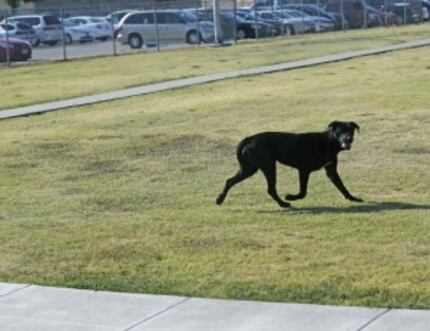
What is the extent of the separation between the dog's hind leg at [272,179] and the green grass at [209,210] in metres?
0.15

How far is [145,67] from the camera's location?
3102 centimetres

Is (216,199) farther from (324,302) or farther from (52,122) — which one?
(52,122)

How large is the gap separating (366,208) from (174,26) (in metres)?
38.8

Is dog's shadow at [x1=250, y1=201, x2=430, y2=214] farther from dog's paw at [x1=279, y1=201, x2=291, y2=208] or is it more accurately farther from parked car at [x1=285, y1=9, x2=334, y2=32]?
parked car at [x1=285, y1=9, x2=334, y2=32]

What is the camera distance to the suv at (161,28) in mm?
47531

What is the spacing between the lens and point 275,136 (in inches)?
381

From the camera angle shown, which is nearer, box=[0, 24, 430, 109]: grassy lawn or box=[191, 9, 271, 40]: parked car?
box=[0, 24, 430, 109]: grassy lawn

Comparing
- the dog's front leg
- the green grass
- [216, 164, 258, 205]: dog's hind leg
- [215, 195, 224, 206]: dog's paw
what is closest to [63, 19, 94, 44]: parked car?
the green grass

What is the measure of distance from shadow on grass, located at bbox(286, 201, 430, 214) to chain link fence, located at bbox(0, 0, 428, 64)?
2932 centimetres

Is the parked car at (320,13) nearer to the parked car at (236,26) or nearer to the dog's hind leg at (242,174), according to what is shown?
the parked car at (236,26)

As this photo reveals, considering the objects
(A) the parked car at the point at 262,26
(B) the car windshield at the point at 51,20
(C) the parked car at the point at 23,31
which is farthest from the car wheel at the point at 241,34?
(B) the car windshield at the point at 51,20

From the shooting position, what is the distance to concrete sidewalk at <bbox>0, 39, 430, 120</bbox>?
67.0ft

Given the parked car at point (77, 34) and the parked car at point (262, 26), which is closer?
the parked car at point (262, 26)

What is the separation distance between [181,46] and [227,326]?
3866 centimetres
